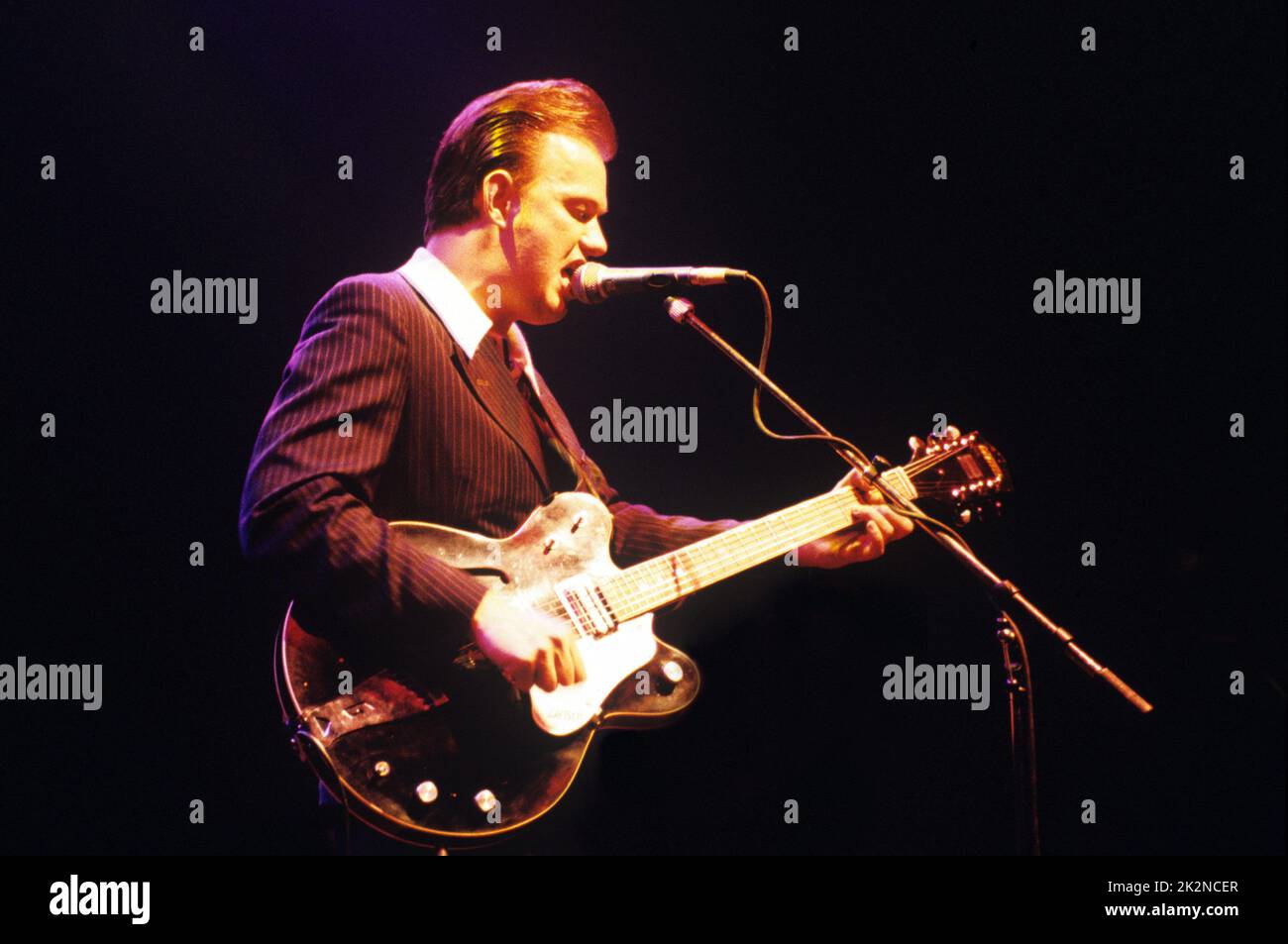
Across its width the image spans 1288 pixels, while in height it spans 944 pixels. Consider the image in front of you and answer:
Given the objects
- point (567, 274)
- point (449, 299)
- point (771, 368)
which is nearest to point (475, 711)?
point (449, 299)

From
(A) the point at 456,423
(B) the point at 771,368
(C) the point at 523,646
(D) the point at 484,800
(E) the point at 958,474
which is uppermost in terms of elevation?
(B) the point at 771,368

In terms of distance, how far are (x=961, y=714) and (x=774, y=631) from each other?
2.00 feet

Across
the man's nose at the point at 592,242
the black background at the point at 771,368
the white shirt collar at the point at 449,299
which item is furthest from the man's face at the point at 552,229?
the black background at the point at 771,368

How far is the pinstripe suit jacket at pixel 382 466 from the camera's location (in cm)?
193

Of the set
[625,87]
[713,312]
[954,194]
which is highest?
[625,87]

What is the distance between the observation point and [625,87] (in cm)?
297

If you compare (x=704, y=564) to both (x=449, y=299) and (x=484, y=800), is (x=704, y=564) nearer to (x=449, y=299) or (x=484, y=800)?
(x=484, y=800)

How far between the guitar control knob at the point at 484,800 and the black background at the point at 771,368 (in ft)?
0.85

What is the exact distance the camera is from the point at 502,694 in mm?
2062

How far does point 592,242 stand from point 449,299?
391 millimetres

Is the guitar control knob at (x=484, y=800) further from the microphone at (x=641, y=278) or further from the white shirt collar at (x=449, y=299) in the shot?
the microphone at (x=641, y=278)
